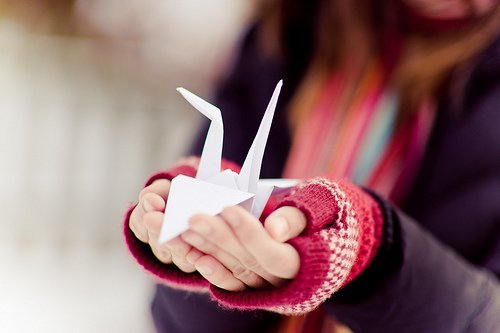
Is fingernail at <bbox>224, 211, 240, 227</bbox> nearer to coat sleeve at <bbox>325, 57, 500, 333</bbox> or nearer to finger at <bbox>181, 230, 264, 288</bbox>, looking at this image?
finger at <bbox>181, 230, 264, 288</bbox>

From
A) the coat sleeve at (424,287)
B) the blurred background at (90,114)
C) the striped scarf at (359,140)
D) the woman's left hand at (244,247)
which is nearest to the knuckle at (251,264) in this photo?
the woman's left hand at (244,247)

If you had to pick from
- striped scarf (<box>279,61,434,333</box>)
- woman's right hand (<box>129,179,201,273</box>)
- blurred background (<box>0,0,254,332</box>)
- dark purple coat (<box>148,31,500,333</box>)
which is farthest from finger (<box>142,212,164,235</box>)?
blurred background (<box>0,0,254,332</box>)

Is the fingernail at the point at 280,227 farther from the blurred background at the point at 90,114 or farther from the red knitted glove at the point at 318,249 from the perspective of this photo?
the blurred background at the point at 90,114

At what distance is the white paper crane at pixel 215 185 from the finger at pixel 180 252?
0.04ft

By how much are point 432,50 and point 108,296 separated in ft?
2.25

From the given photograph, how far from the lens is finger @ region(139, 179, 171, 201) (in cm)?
26

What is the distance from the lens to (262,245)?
22 cm

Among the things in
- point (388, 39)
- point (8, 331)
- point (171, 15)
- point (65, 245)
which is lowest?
point (65, 245)

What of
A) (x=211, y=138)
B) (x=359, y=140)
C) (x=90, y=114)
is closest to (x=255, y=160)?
(x=211, y=138)

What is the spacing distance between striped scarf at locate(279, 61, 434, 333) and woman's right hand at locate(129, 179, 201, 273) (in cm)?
24

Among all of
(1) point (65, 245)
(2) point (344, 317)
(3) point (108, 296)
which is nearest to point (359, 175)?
(2) point (344, 317)

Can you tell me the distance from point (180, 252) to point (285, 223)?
4 centimetres

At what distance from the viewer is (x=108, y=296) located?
975mm

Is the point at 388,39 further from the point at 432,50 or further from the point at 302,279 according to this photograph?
the point at 302,279
